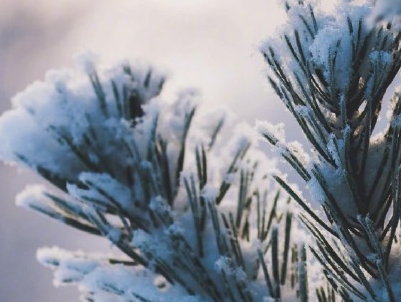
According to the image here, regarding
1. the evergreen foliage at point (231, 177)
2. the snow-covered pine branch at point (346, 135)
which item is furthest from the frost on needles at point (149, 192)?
the snow-covered pine branch at point (346, 135)

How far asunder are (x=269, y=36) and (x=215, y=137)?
39.3 inches

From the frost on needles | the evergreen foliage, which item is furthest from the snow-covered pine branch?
the frost on needles

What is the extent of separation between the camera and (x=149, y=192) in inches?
81.4

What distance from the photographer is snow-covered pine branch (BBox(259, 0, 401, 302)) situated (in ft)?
3.96

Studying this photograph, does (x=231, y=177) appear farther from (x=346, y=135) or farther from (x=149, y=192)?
(x=346, y=135)

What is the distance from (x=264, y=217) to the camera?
2.00 metres

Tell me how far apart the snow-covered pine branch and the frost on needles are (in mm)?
402

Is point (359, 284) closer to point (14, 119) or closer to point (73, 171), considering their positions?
point (73, 171)

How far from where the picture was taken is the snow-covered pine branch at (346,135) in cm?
121

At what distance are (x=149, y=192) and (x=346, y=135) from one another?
1.02 metres

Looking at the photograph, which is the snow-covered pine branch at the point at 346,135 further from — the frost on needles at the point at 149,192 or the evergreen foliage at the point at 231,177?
the frost on needles at the point at 149,192

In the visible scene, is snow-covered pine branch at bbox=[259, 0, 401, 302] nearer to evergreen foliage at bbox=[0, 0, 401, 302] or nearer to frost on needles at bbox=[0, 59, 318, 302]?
evergreen foliage at bbox=[0, 0, 401, 302]

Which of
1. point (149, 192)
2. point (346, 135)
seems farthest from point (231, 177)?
point (346, 135)

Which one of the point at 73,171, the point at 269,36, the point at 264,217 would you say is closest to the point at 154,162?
the point at 73,171
